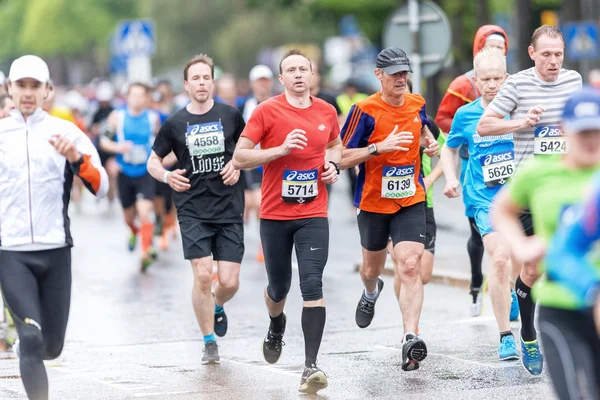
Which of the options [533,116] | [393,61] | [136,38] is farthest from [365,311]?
[136,38]

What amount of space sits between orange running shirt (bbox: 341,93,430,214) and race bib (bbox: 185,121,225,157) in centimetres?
104

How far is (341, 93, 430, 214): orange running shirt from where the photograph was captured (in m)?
8.91

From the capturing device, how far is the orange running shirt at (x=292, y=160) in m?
8.48

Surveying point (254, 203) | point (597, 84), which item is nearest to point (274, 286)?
point (254, 203)

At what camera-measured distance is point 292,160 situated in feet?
27.8

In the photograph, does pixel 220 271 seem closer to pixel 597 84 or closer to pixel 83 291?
pixel 83 291

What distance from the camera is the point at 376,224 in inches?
361

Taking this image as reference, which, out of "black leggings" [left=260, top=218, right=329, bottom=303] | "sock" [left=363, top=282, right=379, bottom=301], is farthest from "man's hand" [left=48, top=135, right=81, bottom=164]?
"sock" [left=363, top=282, right=379, bottom=301]

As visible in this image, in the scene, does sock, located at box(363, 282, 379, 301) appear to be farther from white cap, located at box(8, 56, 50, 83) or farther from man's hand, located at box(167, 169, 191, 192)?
white cap, located at box(8, 56, 50, 83)

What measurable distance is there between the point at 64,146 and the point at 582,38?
20.4m

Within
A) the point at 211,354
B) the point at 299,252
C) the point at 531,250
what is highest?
the point at 531,250

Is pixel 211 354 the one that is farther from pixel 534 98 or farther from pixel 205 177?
pixel 534 98

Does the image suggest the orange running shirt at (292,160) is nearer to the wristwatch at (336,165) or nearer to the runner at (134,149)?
the wristwatch at (336,165)

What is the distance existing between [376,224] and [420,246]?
392 millimetres
